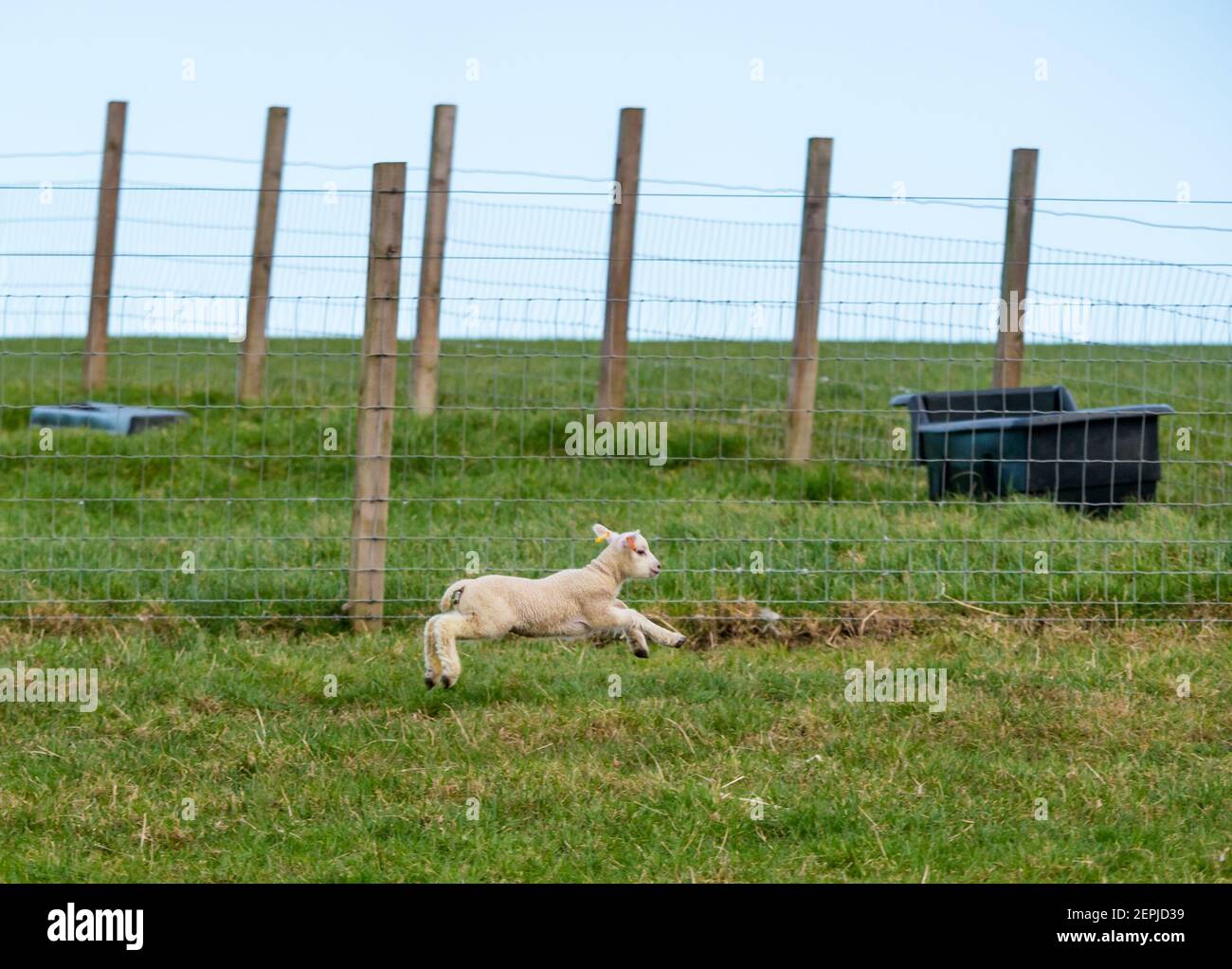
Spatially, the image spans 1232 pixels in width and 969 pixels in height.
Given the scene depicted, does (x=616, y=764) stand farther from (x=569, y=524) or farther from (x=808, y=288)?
(x=808, y=288)

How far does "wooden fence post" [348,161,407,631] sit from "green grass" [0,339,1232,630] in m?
0.16

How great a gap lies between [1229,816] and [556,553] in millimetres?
4020

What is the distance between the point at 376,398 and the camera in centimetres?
764

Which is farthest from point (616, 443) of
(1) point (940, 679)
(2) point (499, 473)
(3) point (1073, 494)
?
(1) point (940, 679)

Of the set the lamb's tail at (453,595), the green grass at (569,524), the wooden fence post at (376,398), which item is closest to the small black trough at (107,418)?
the green grass at (569,524)

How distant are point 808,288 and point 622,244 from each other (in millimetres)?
1536

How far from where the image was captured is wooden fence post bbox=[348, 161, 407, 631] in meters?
7.58

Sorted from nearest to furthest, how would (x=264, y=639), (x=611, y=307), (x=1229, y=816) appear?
(x=1229, y=816) < (x=264, y=639) < (x=611, y=307)

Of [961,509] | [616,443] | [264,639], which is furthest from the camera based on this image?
[616,443]

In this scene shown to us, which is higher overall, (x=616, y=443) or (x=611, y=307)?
(x=611, y=307)

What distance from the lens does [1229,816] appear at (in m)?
5.19

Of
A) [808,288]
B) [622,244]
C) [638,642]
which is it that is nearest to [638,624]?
[638,642]
